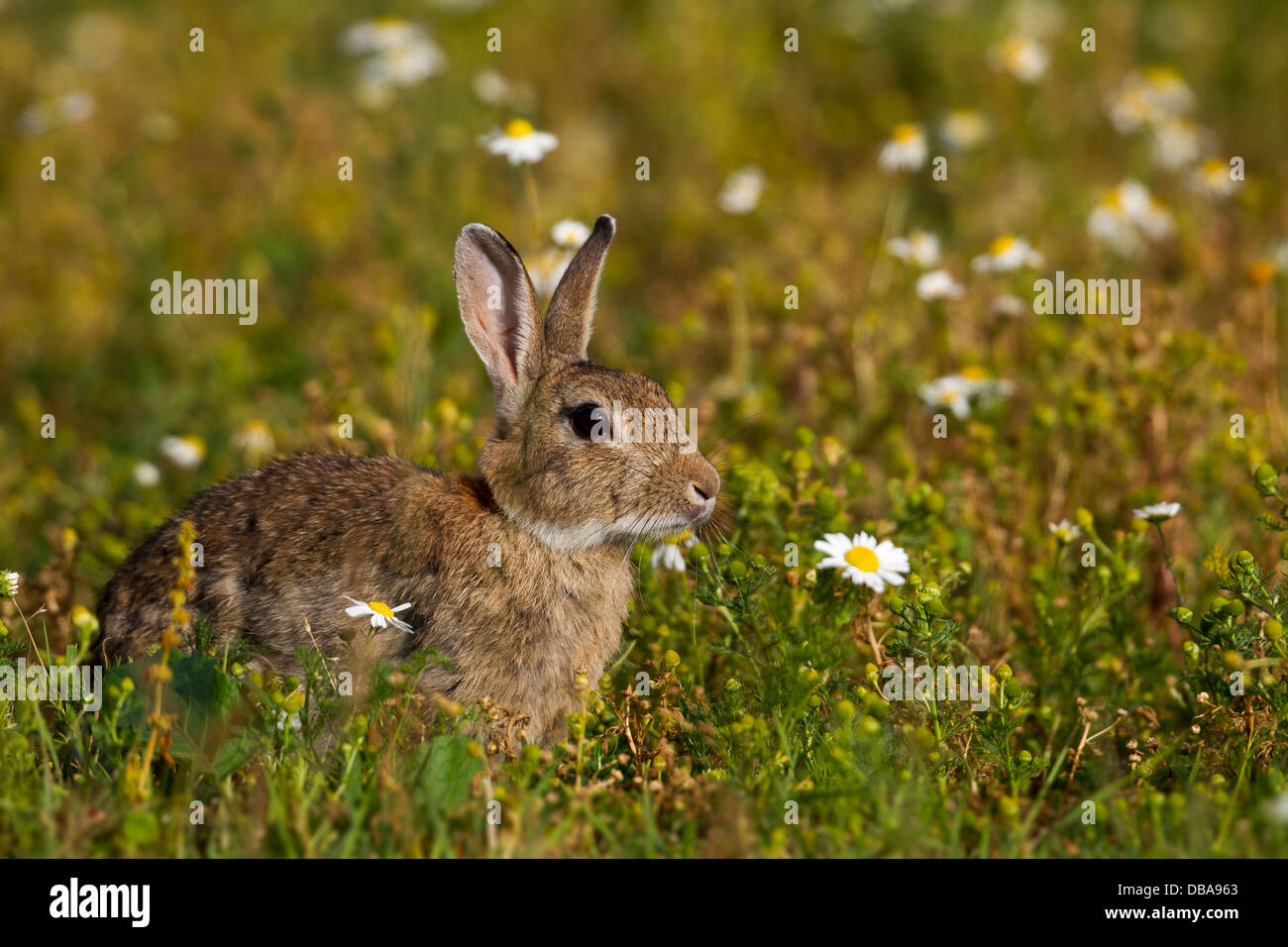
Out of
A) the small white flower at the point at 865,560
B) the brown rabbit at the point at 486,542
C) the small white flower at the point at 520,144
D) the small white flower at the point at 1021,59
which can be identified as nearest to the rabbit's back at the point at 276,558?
the brown rabbit at the point at 486,542

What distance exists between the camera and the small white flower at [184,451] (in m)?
6.36

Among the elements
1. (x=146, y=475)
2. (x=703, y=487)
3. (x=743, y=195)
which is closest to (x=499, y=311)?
(x=703, y=487)

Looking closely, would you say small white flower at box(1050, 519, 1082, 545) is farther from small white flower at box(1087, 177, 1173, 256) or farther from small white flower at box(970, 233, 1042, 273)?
small white flower at box(1087, 177, 1173, 256)

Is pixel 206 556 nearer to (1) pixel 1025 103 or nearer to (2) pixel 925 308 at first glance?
(2) pixel 925 308

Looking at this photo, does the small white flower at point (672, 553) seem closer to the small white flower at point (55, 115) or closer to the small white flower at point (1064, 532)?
the small white flower at point (1064, 532)

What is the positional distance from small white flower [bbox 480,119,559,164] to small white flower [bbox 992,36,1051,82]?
3894 mm

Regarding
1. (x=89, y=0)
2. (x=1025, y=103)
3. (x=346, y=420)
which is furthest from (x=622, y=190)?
(x=89, y=0)

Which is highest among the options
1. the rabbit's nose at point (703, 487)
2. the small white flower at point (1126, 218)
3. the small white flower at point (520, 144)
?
the small white flower at point (1126, 218)

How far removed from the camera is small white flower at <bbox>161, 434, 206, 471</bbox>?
20.9ft

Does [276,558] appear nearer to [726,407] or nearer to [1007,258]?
[726,407]

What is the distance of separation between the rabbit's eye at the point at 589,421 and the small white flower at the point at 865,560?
809 millimetres

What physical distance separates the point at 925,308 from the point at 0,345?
198 inches

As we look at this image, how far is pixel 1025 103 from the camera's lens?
9.19 meters

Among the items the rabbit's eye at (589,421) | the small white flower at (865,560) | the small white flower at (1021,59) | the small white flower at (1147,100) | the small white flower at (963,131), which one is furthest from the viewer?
the small white flower at (963,131)
